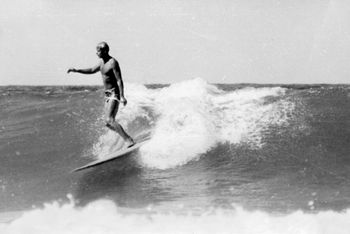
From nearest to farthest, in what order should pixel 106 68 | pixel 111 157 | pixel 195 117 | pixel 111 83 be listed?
pixel 106 68, pixel 111 83, pixel 111 157, pixel 195 117

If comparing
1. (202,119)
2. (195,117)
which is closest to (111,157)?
(195,117)

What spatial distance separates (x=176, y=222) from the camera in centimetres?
653

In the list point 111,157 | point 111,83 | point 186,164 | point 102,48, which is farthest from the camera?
point 186,164

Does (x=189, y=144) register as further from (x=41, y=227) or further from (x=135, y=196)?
(x=41, y=227)

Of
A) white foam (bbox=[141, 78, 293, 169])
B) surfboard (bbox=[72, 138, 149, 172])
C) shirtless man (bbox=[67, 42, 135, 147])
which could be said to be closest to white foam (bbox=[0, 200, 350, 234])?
surfboard (bbox=[72, 138, 149, 172])

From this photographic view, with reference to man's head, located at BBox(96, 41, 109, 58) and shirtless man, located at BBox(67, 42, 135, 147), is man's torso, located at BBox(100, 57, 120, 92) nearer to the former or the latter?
shirtless man, located at BBox(67, 42, 135, 147)

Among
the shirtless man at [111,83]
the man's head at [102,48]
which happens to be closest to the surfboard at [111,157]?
the shirtless man at [111,83]

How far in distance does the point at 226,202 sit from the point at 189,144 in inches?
92.9

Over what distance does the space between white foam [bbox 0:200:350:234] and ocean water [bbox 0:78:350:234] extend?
1 centimetres

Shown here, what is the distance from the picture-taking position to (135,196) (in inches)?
308

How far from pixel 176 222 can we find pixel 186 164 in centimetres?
251

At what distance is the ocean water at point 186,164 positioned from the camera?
6.74 m

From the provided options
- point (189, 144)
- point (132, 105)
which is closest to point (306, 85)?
point (132, 105)

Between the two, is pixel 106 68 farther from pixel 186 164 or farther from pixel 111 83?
pixel 186 164
